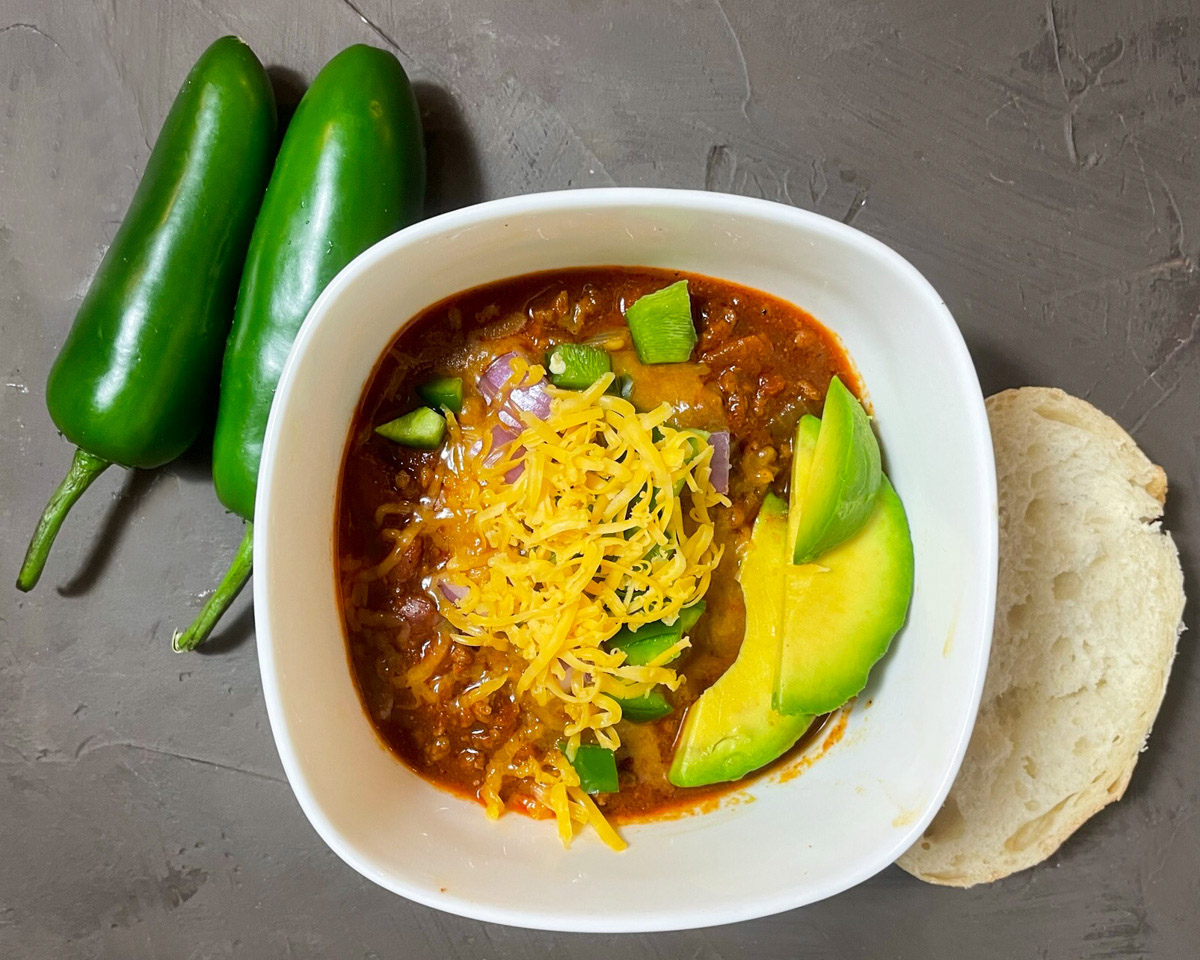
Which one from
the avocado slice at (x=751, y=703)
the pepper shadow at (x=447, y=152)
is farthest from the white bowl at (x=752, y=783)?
the pepper shadow at (x=447, y=152)

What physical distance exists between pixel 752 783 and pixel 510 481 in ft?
2.82

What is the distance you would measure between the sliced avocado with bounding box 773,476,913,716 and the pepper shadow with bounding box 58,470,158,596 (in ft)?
5.17

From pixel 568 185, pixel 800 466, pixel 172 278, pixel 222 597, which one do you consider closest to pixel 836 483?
pixel 800 466

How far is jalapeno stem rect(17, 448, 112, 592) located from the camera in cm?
201

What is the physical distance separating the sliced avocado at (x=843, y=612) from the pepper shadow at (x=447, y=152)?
120 centimetres

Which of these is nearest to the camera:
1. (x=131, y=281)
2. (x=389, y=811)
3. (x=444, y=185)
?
(x=389, y=811)

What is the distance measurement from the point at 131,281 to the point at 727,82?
57.5 inches

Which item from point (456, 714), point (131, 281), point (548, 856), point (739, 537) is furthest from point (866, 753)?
point (131, 281)

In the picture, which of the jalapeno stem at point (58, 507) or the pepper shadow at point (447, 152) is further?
the pepper shadow at point (447, 152)

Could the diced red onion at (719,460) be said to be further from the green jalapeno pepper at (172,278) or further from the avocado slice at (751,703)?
the green jalapeno pepper at (172,278)

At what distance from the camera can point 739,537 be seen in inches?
72.8

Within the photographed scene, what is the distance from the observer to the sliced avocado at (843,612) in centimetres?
172

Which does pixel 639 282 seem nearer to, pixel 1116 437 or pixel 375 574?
pixel 375 574

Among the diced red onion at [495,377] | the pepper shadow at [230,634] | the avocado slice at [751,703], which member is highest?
the diced red onion at [495,377]
